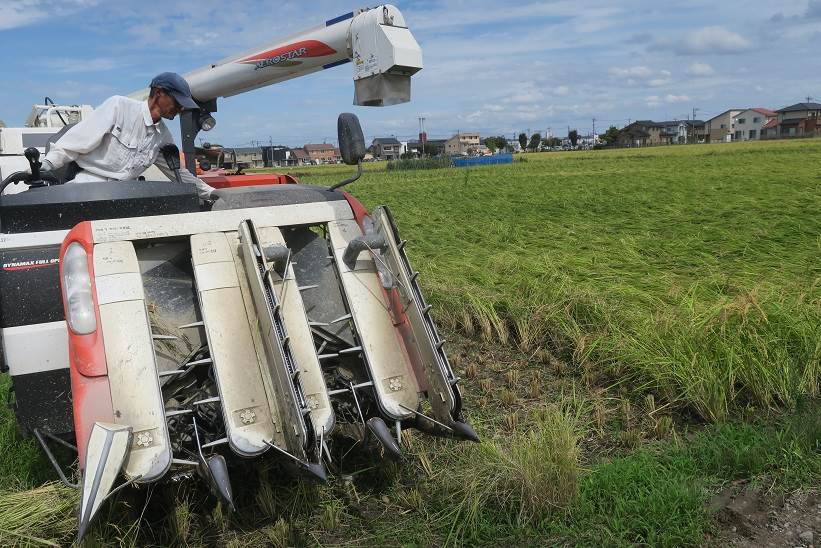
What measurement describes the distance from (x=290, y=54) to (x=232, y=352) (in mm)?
2311

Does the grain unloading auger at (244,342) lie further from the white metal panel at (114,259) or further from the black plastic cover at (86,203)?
the black plastic cover at (86,203)

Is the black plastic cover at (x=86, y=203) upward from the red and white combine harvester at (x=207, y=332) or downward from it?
upward

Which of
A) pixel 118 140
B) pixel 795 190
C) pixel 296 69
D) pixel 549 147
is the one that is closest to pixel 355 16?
pixel 296 69

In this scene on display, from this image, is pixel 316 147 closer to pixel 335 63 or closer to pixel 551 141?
pixel 551 141

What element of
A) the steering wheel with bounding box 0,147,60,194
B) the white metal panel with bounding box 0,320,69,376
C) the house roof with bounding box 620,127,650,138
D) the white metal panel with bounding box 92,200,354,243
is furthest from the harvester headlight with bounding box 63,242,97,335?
the house roof with bounding box 620,127,650,138

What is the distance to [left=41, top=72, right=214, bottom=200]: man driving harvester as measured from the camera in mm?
3559

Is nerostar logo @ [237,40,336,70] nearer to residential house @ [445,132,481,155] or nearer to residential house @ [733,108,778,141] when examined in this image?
residential house @ [733,108,778,141]

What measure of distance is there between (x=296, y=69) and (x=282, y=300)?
2037 mm

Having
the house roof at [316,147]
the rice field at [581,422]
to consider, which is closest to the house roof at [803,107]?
the house roof at [316,147]

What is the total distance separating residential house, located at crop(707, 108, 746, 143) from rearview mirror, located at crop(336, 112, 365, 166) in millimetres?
107379

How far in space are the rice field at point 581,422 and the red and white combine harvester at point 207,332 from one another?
11.4 inches

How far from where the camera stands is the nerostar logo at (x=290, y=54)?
4395 mm

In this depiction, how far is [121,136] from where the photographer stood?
3.66 m

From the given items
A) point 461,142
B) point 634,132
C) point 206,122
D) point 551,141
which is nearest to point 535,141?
point 551,141
